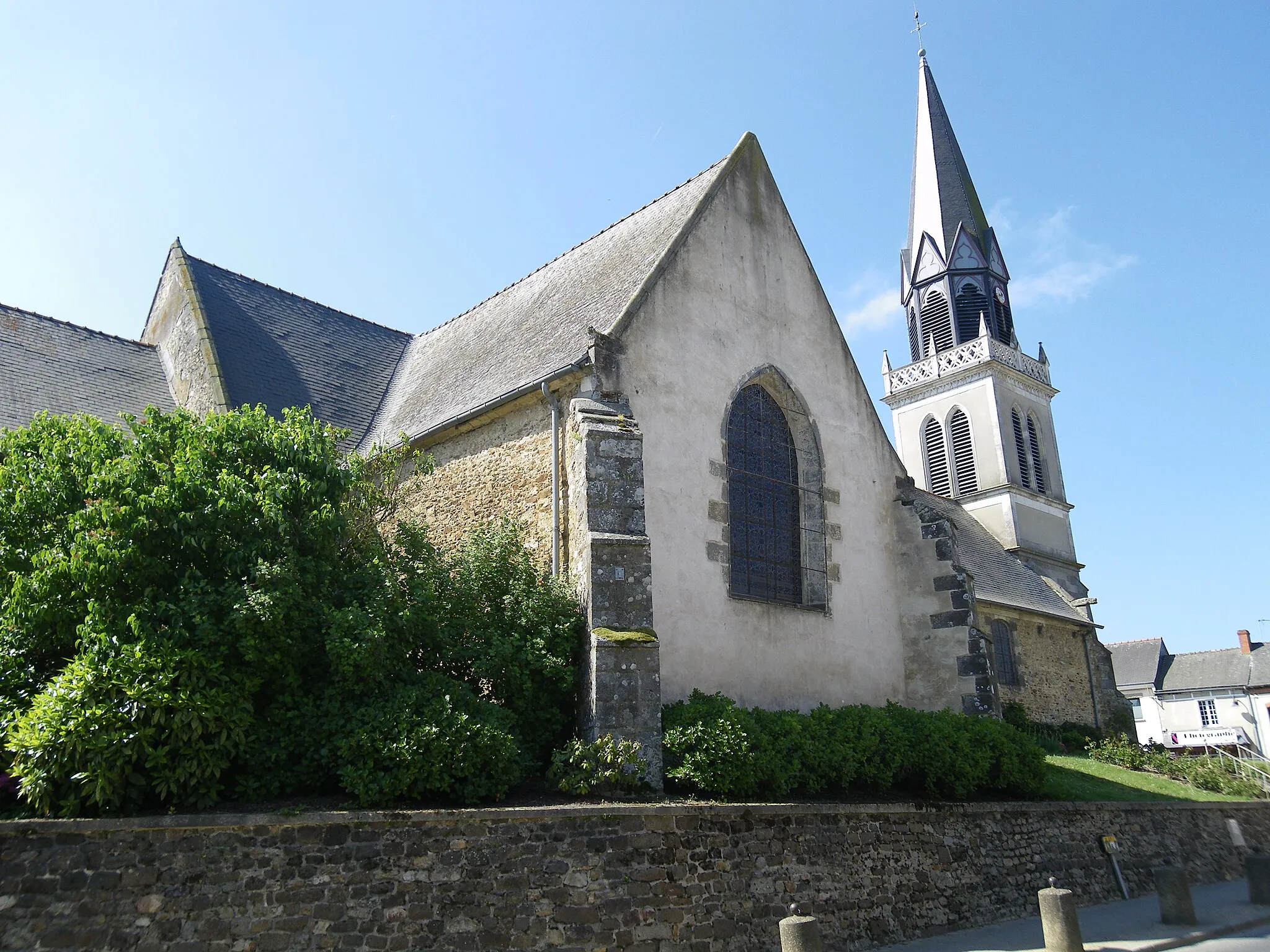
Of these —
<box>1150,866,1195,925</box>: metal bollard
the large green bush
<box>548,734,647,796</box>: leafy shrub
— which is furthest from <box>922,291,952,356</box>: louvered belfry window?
<box>548,734,647,796</box>: leafy shrub

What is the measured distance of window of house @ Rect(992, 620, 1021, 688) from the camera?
76.4 ft

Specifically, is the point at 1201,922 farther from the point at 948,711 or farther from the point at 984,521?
the point at 984,521

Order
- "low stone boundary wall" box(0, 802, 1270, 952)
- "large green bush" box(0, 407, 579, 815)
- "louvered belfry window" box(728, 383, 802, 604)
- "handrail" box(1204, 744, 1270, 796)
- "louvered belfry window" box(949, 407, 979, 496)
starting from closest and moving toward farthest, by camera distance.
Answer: "low stone boundary wall" box(0, 802, 1270, 952) < "large green bush" box(0, 407, 579, 815) < "louvered belfry window" box(728, 383, 802, 604) < "handrail" box(1204, 744, 1270, 796) < "louvered belfry window" box(949, 407, 979, 496)

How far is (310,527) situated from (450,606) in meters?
1.89

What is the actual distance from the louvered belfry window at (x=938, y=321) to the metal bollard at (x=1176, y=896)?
93.7ft

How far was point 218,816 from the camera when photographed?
7121 millimetres

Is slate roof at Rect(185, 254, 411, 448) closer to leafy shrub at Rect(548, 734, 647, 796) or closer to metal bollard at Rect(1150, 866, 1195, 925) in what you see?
leafy shrub at Rect(548, 734, 647, 796)

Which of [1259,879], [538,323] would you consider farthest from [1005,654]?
A: [538,323]

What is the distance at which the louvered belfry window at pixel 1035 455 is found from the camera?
35.8 m

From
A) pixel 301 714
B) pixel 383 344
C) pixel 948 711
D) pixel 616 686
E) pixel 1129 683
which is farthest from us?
pixel 1129 683

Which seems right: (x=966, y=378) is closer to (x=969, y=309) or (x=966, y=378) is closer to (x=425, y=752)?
(x=969, y=309)

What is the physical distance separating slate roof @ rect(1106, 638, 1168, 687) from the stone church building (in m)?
39.3

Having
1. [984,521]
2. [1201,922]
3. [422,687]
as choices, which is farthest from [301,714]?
[984,521]

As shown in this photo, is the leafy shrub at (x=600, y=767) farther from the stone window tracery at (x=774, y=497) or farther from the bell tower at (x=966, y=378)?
the bell tower at (x=966, y=378)
